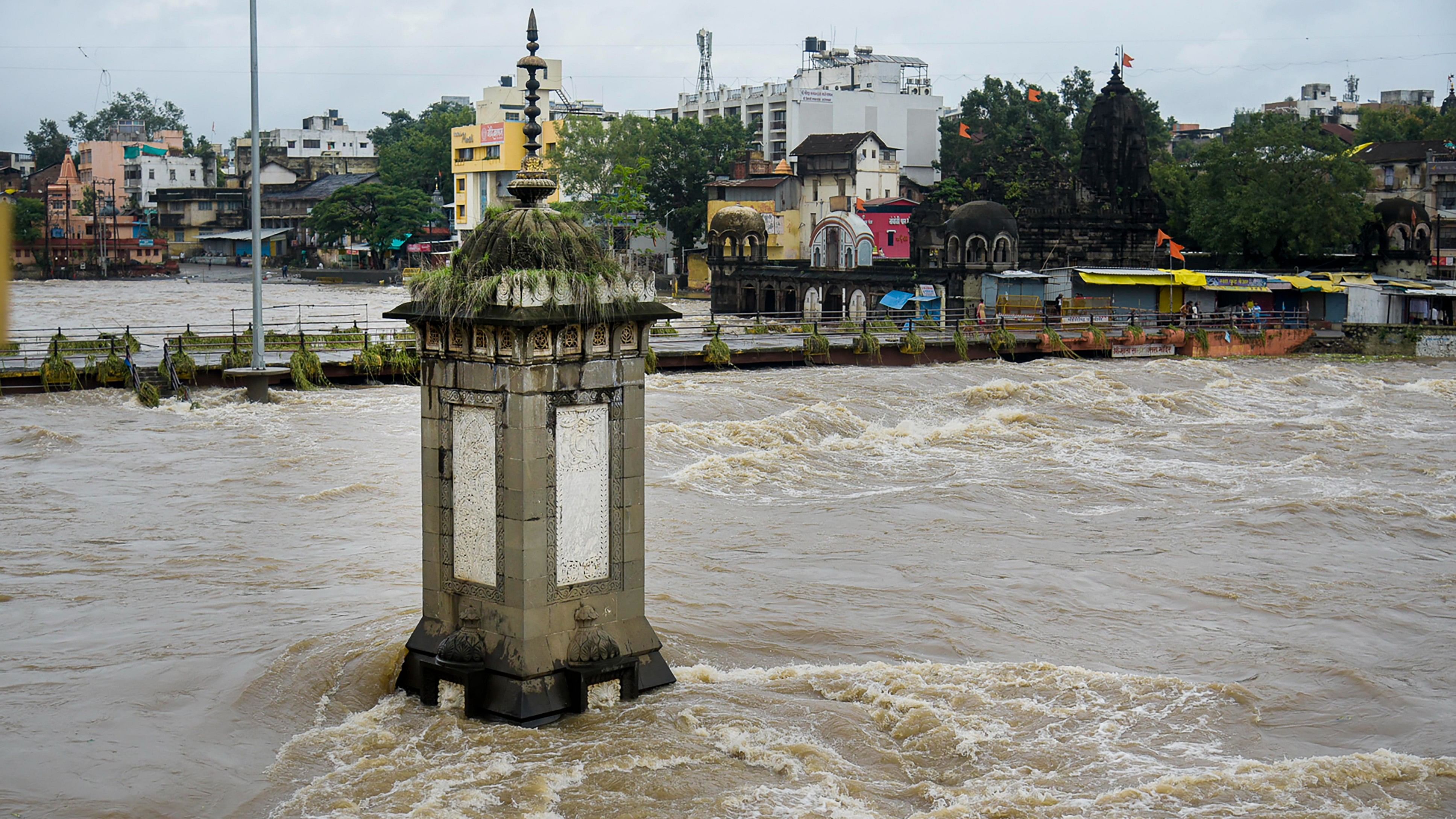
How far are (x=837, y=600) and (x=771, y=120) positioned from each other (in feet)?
262

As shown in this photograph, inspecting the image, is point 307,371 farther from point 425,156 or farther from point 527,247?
point 425,156

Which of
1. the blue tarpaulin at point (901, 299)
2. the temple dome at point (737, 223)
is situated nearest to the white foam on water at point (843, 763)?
the blue tarpaulin at point (901, 299)

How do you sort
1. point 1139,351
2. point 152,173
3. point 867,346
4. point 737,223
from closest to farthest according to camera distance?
point 867,346 < point 1139,351 < point 737,223 < point 152,173

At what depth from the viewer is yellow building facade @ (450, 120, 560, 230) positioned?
81062mm

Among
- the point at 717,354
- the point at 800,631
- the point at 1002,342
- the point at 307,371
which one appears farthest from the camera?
the point at 1002,342

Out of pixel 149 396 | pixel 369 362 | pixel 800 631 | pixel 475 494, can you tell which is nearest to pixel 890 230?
Result: pixel 369 362

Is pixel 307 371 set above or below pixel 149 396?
above

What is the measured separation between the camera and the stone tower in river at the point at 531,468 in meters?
9.50

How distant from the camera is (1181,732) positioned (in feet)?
33.6

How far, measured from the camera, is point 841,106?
7700 centimetres

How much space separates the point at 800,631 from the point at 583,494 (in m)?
3.58

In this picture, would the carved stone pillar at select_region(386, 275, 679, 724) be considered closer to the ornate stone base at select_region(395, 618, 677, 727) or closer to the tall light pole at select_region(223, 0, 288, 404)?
the ornate stone base at select_region(395, 618, 677, 727)

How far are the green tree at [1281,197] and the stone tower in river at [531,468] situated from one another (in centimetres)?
4743

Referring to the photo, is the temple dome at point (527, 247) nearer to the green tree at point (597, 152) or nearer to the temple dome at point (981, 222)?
the temple dome at point (981, 222)
